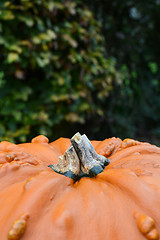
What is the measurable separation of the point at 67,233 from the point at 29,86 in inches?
87.0

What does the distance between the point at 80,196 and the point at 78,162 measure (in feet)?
0.64

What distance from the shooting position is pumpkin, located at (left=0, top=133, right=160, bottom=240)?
66cm

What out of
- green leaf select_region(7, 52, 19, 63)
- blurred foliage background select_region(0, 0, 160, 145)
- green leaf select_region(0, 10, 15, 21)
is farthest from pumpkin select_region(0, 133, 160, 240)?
green leaf select_region(0, 10, 15, 21)

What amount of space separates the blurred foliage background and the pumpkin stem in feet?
3.89

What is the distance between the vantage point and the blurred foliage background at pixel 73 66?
247cm

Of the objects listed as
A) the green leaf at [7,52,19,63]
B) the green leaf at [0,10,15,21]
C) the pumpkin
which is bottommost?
the pumpkin

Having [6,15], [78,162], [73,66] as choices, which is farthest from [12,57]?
[78,162]

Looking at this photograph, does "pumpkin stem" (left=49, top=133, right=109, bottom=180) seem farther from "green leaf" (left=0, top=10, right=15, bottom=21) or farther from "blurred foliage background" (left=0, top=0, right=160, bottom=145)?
"green leaf" (left=0, top=10, right=15, bottom=21)

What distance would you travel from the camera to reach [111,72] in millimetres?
3533

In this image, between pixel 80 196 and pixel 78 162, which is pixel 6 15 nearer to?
pixel 78 162

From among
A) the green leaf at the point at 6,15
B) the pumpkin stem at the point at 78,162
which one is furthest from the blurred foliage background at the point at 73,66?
the pumpkin stem at the point at 78,162

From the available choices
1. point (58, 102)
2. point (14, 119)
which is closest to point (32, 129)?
point (14, 119)

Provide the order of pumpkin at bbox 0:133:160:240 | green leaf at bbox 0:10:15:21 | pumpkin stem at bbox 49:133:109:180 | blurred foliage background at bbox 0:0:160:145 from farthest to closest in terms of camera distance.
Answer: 1. blurred foliage background at bbox 0:0:160:145
2. green leaf at bbox 0:10:15:21
3. pumpkin stem at bbox 49:133:109:180
4. pumpkin at bbox 0:133:160:240

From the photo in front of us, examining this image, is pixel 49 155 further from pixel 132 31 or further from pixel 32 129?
pixel 132 31
